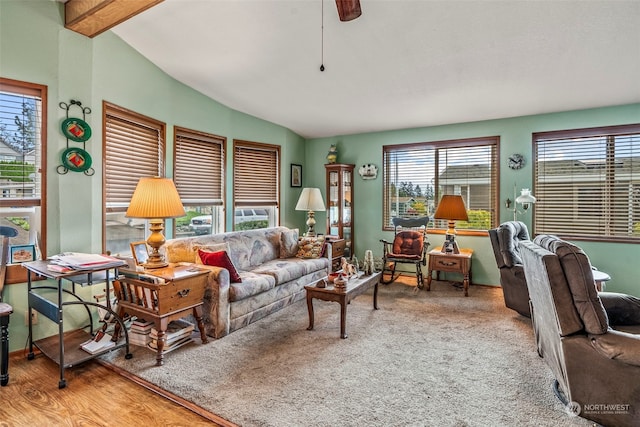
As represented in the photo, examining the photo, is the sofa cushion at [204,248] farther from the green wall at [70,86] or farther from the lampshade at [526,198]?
the lampshade at [526,198]

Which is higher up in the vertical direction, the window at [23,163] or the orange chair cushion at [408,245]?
the window at [23,163]

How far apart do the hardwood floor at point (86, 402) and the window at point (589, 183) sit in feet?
15.6

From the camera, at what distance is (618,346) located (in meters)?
1.66

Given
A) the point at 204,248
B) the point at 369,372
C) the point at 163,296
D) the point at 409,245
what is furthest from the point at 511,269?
the point at 163,296

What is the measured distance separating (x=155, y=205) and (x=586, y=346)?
3.02 metres

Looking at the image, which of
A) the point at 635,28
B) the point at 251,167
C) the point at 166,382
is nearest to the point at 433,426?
the point at 166,382

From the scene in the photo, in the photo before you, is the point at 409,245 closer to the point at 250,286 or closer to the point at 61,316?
the point at 250,286

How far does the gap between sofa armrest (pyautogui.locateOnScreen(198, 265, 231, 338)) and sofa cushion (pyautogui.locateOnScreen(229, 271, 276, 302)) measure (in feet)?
0.26

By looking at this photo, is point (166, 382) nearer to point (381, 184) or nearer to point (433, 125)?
point (381, 184)

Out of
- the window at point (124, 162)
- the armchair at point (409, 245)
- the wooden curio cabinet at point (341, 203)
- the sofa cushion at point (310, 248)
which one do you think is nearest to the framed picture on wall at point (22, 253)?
the window at point (124, 162)

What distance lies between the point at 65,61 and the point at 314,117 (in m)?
3.08

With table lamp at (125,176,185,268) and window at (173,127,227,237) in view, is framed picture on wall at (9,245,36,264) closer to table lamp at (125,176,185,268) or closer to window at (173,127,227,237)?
table lamp at (125,176,185,268)

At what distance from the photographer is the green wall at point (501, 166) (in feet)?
13.8

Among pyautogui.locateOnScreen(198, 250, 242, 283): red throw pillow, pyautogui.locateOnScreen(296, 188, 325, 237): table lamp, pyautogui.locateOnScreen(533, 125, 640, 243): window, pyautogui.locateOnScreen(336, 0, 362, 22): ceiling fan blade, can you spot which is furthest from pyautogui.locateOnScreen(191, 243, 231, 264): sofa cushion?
pyautogui.locateOnScreen(533, 125, 640, 243): window
